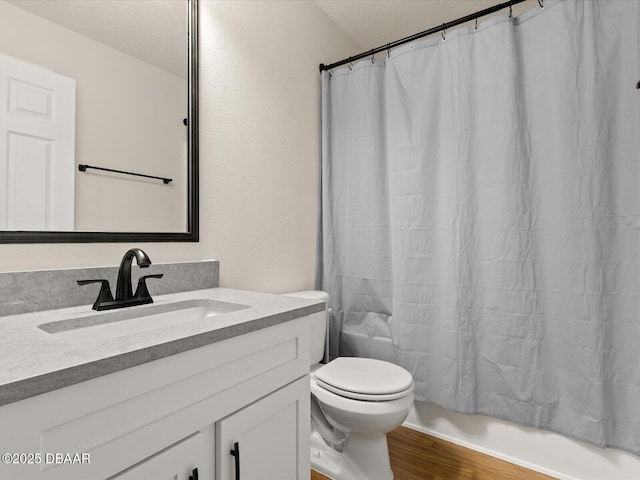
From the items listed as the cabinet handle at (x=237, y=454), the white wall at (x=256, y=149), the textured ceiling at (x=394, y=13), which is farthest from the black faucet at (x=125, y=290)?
the textured ceiling at (x=394, y=13)

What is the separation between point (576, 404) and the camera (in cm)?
144

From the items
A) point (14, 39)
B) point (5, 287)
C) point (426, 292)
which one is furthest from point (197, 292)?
point (426, 292)

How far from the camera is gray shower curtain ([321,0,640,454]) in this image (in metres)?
1.37

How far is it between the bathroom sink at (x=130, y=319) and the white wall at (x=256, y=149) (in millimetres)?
234

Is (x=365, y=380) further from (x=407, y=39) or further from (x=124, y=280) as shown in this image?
(x=407, y=39)

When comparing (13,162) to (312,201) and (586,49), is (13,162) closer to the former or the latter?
(312,201)

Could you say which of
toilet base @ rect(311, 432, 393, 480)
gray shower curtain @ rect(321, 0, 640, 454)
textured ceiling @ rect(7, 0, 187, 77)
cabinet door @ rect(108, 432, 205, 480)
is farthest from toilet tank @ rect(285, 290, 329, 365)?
textured ceiling @ rect(7, 0, 187, 77)

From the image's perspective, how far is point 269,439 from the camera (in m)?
0.93

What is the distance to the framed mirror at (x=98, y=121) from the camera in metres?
0.96

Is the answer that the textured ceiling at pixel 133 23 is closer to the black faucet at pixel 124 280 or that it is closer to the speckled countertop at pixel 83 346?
the black faucet at pixel 124 280

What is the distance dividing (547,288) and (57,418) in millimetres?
1672

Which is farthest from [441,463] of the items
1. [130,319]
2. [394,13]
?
[394,13]

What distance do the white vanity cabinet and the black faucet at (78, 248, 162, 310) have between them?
385 millimetres

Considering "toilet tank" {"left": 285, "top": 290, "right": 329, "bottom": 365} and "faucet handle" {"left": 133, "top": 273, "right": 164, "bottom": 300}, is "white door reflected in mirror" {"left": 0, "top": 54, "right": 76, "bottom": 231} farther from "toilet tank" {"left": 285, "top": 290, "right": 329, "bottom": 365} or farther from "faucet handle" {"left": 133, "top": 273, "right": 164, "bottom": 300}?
"toilet tank" {"left": 285, "top": 290, "right": 329, "bottom": 365}
